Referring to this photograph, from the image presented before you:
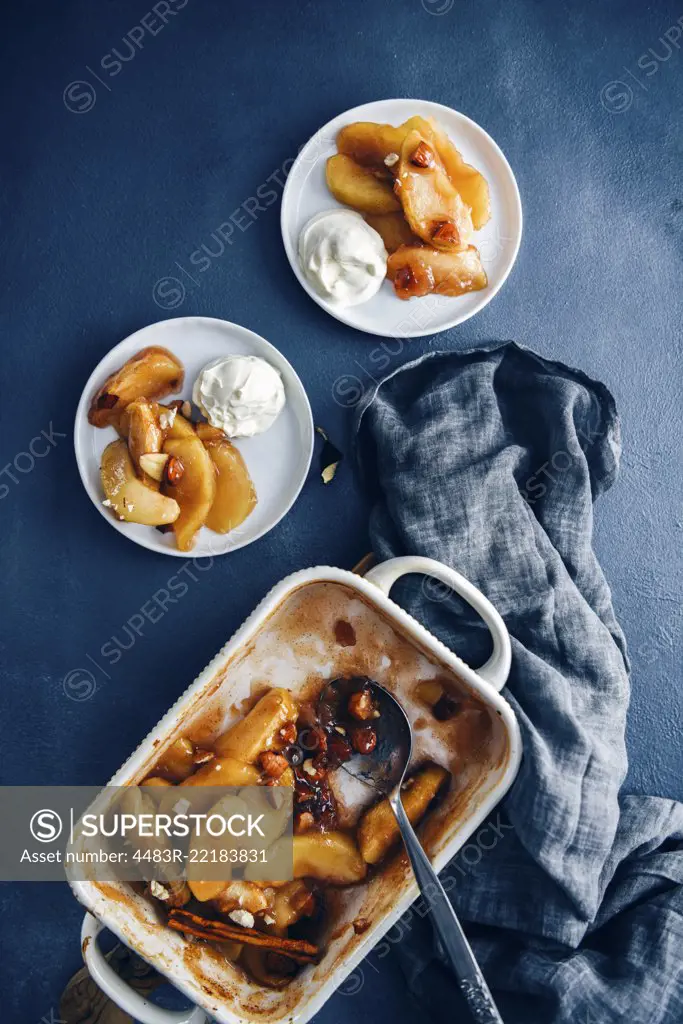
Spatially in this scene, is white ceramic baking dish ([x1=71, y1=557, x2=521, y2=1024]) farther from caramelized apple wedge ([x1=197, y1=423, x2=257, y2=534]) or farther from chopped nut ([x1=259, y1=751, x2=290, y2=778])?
caramelized apple wedge ([x1=197, y1=423, x2=257, y2=534])

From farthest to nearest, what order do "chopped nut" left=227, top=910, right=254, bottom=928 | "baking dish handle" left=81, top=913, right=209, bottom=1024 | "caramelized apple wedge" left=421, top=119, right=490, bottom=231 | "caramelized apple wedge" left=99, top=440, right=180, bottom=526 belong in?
"caramelized apple wedge" left=421, top=119, right=490, bottom=231 < "caramelized apple wedge" left=99, top=440, right=180, bottom=526 < "chopped nut" left=227, top=910, right=254, bottom=928 < "baking dish handle" left=81, top=913, right=209, bottom=1024

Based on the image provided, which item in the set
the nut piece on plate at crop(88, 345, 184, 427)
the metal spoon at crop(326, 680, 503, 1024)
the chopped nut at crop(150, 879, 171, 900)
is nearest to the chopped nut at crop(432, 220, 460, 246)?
the nut piece on plate at crop(88, 345, 184, 427)

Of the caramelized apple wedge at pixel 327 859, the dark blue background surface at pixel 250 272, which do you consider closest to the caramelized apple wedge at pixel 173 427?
the dark blue background surface at pixel 250 272

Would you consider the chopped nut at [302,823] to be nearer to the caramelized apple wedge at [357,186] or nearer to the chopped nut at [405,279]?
the chopped nut at [405,279]

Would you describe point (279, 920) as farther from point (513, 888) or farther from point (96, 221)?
point (96, 221)

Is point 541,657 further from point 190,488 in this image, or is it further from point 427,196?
point 427,196

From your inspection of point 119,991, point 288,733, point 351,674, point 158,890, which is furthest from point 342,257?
point 119,991

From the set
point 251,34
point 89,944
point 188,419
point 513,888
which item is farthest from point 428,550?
point 251,34
